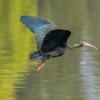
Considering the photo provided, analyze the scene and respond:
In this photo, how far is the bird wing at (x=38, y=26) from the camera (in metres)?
7.33

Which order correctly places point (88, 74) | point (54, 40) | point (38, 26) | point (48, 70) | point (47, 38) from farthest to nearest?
point (48, 70) < point (88, 74) < point (38, 26) < point (54, 40) < point (47, 38)

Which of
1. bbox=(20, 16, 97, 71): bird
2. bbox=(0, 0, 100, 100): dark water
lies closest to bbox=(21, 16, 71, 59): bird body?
bbox=(20, 16, 97, 71): bird

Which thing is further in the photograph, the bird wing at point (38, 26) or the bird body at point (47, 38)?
the bird wing at point (38, 26)

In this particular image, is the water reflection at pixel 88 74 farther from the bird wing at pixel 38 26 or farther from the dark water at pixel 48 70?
the bird wing at pixel 38 26

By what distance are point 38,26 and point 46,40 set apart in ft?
1.38

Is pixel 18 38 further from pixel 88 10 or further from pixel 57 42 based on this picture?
pixel 57 42

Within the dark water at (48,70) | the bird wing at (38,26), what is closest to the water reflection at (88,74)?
the dark water at (48,70)

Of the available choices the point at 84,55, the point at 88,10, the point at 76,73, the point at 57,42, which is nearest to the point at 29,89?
the point at 76,73

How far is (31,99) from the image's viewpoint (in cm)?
1090

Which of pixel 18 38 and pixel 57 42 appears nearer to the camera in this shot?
pixel 57 42

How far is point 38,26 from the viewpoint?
25.0ft

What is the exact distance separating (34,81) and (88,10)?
1199 centimetres

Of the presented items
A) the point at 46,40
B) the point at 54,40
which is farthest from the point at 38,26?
the point at 46,40

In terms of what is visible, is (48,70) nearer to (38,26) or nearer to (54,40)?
(38,26)
